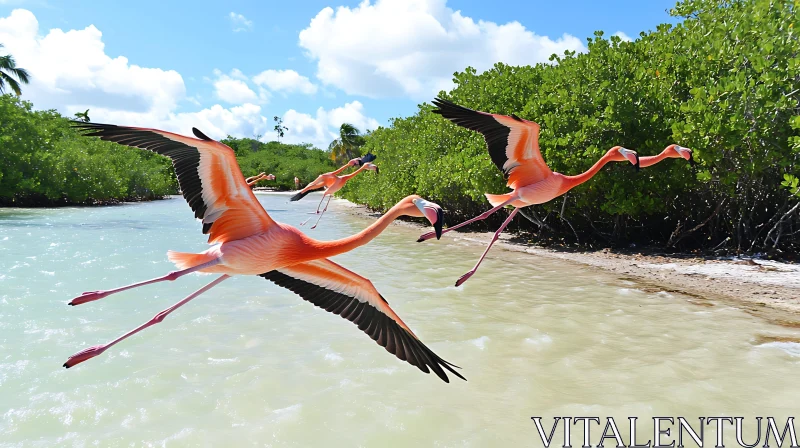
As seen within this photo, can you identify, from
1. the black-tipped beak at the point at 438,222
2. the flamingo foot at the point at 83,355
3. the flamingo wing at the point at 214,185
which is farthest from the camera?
the flamingo wing at the point at 214,185

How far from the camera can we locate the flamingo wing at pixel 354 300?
3.69 meters

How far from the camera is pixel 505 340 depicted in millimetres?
7965

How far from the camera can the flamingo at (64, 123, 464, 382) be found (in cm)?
297

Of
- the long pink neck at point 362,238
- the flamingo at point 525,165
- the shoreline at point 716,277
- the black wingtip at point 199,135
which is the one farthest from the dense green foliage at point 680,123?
the black wingtip at point 199,135

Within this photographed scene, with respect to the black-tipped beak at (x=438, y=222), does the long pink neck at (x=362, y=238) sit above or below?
below

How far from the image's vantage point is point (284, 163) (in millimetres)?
84938

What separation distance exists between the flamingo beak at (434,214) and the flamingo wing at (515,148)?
3089mm

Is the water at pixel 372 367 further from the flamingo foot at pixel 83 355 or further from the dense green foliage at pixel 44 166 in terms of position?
the dense green foliage at pixel 44 166

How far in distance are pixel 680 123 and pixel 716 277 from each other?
3908 mm

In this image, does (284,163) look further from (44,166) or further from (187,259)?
(187,259)

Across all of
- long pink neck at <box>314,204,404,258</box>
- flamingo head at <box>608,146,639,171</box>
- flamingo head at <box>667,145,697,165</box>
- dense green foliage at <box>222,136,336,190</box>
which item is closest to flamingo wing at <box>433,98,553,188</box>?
flamingo head at <box>608,146,639,171</box>

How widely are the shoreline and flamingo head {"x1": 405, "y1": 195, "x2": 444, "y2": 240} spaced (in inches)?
358

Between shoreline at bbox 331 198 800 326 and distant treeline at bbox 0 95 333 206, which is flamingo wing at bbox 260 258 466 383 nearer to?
shoreline at bbox 331 198 800 326

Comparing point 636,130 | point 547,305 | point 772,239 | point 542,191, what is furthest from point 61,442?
point 772,239
